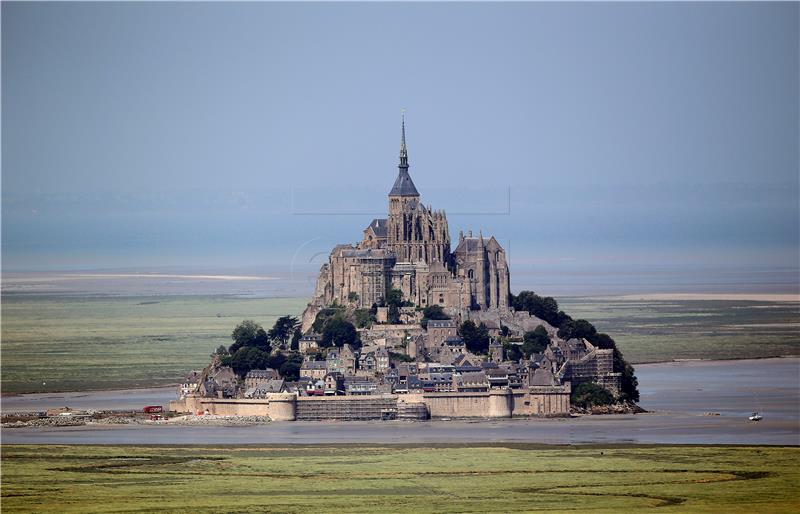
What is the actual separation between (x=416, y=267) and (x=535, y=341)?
849 cm

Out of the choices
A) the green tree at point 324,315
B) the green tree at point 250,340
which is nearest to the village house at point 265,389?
the green tree at point 250,340

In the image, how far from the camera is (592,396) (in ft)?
324

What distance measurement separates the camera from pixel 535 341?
102938 mm

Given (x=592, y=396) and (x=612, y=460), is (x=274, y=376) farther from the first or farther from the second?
(x=612, y=460)

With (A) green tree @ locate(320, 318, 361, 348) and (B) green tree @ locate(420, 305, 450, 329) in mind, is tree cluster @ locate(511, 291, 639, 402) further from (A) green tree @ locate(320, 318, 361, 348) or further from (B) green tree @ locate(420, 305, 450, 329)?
(A) green tree @ locate(320, 318, 361, 348)

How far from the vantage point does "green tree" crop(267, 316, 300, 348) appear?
107950 mm

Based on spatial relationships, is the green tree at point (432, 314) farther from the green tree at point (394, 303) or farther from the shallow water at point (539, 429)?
the shallow water at point (539, 429)

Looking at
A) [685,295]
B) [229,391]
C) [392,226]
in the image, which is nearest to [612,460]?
[229,391]

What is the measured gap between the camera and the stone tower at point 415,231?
110250 millimetres

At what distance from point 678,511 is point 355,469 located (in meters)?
12.4

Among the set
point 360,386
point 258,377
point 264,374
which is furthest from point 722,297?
point 360,386

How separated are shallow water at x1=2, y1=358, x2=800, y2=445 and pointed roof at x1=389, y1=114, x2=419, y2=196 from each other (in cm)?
1518

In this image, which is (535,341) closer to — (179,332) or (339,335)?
(339,335)

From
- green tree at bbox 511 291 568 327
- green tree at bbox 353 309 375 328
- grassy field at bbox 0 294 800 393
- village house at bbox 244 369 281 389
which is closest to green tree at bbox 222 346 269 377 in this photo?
village house at bbox 244 369 281 389
